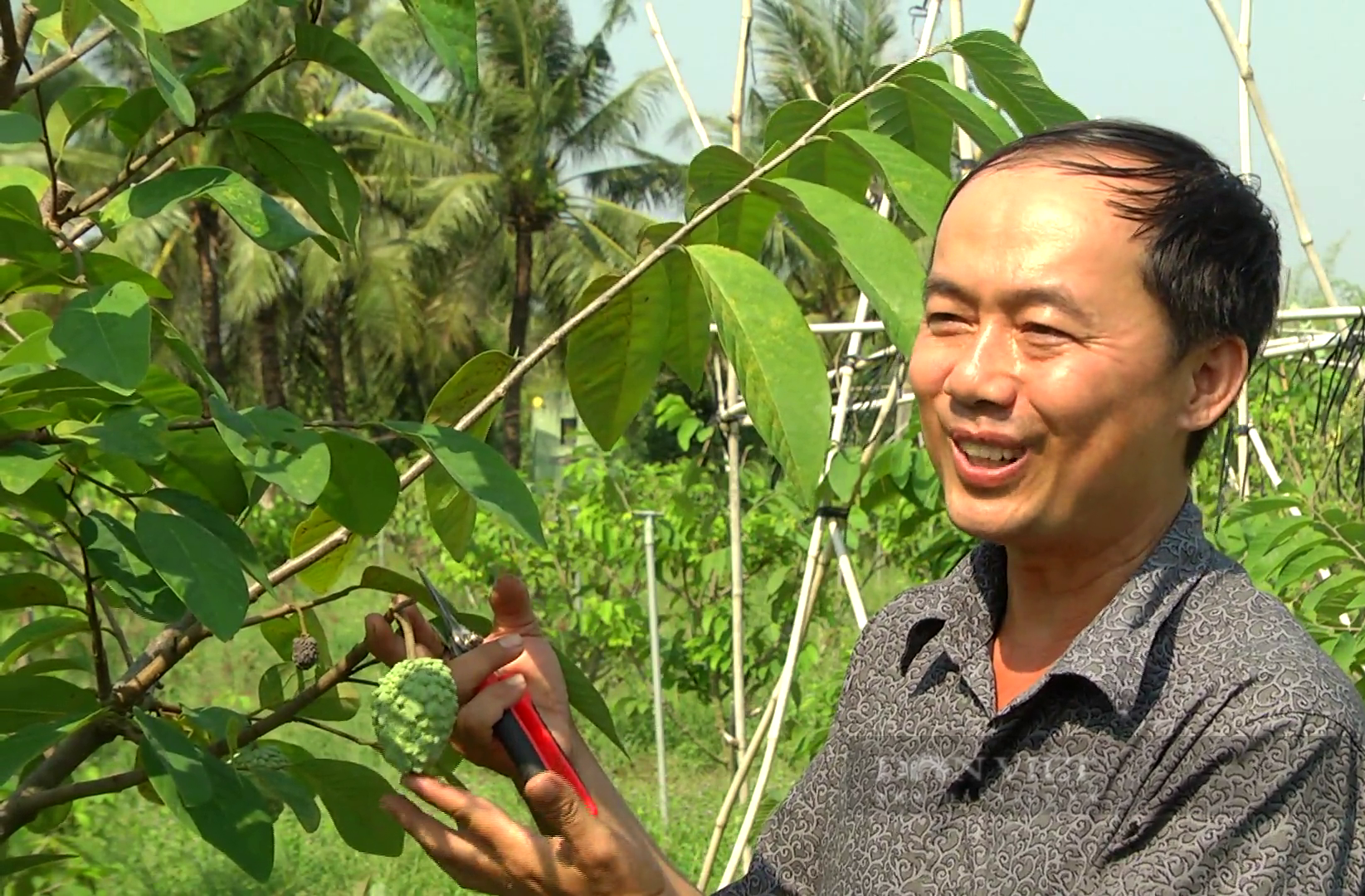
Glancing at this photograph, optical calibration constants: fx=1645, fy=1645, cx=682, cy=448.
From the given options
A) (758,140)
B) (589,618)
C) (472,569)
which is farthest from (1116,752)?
(758,140)

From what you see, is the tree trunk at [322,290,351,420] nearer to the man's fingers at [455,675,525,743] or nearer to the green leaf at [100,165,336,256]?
the green leaf at [100,165,336,256]

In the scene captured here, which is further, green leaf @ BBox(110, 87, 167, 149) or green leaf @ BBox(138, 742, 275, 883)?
green leaf @ BBox(110, 87, 167, 149)

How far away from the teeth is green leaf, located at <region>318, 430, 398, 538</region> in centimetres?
36

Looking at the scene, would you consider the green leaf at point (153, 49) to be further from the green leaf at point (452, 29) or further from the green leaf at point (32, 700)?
the green leaf at point (32, 700)

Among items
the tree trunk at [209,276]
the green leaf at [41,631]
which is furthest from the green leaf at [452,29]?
the tree trunk at [209,276]

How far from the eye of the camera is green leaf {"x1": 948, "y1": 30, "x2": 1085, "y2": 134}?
1177 mm

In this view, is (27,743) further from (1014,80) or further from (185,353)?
(1014,80)

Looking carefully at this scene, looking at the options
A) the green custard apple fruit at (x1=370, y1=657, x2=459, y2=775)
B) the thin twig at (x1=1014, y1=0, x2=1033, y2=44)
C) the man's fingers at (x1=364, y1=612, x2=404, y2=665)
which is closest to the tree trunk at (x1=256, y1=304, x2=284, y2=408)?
the thin twig at (x1=1014, y1=0, x2=1033, y2=44)

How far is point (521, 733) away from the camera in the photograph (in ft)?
→ 3.42

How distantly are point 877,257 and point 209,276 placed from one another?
18.6 meters

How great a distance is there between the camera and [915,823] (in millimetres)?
1069

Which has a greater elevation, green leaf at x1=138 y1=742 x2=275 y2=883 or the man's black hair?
the man's black hair

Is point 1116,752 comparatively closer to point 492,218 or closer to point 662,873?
point 662,873

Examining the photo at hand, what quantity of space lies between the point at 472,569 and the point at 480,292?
15140 millimetres
